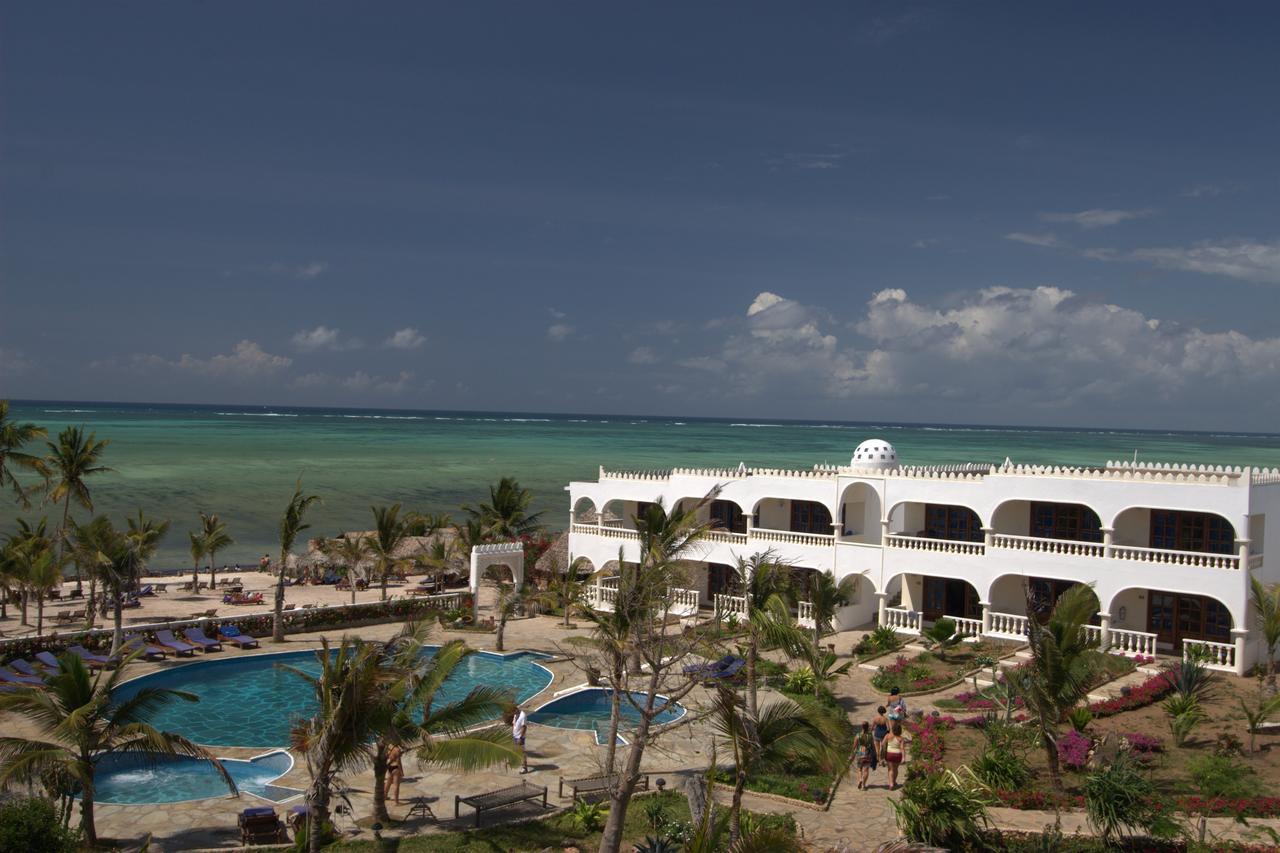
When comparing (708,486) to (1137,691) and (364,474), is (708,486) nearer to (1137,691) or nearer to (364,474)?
(1137,691)

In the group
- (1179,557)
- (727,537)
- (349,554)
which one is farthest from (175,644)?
(1179,557)

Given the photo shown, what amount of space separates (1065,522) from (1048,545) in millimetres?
1998

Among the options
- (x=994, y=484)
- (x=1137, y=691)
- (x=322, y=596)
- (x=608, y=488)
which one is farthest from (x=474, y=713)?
(x=322, y=596)

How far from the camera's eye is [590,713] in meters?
23.7

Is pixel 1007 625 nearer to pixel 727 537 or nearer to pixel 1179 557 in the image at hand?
pixel 1179 557

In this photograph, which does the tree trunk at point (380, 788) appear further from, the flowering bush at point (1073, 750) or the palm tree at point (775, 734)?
the flowering bush at point (1073, 750)

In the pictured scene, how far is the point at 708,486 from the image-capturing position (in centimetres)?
3416

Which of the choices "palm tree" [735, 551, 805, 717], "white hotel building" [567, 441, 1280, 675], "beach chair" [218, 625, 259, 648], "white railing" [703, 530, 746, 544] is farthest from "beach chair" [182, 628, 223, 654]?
"palm tree" [735, 551, 805, 717]

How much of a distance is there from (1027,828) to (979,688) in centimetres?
907

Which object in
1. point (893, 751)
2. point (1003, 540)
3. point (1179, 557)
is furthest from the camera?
point (1003, 540)

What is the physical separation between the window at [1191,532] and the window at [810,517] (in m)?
10.1

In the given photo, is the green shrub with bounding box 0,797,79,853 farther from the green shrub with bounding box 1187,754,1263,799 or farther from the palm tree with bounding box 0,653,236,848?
the green shrub with bounding box 1187,754,1263,799

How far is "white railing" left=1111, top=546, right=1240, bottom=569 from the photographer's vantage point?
82.6 ft

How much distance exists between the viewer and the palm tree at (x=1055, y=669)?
1617cm
